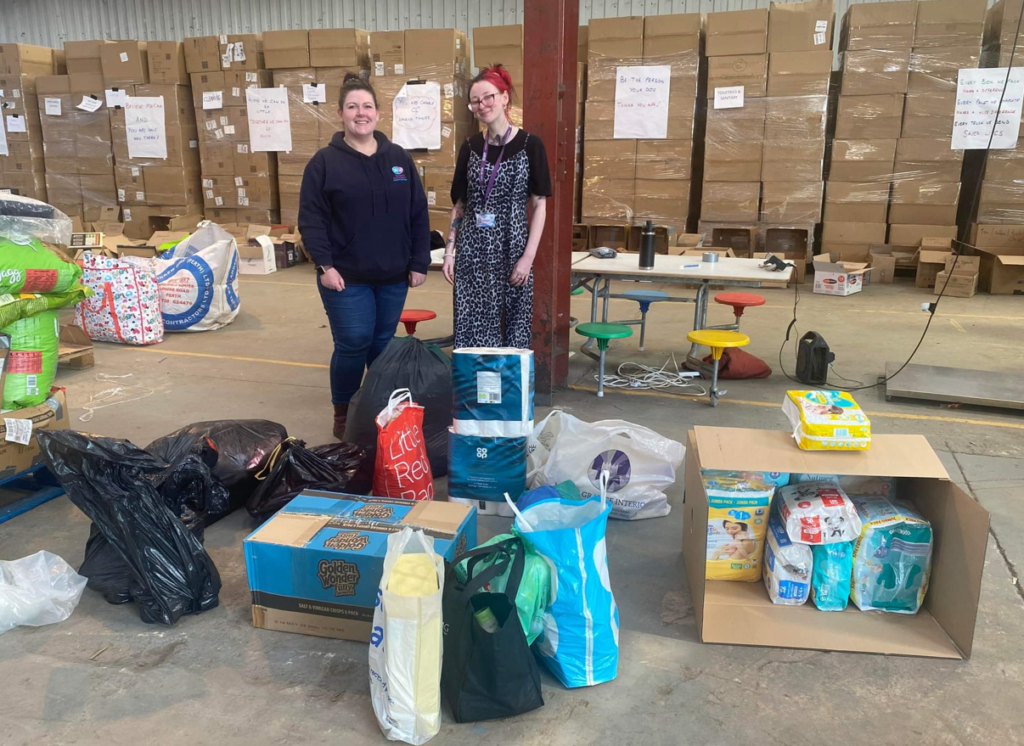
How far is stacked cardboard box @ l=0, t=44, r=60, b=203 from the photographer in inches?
373

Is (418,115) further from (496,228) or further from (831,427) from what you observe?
(831,427)

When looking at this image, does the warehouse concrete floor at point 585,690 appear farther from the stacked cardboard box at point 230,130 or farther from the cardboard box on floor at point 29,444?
the stacked cardboard box at point 230,130

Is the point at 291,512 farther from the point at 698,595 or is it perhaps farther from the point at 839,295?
the point at 839,295

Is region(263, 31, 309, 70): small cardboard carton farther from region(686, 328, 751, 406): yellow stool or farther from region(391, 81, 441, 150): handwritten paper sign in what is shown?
region(686, 328, 751, 406): yellow stool

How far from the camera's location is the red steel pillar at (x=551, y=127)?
3580mm

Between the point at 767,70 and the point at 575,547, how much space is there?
7242 mm

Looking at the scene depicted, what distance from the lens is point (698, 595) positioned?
6.71 feet

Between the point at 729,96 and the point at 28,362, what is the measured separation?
699 cm

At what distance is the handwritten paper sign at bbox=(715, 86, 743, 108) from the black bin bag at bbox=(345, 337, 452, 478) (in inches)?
234

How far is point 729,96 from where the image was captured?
7.71 meters

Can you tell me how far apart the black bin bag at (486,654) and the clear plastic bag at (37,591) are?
1147mm

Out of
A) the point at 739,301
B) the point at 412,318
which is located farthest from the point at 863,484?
the point at 412,318

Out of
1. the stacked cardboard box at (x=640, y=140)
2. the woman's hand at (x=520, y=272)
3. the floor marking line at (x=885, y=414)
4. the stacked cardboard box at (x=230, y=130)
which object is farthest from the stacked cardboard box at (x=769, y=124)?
the woman's hand at (x=520, y=272)

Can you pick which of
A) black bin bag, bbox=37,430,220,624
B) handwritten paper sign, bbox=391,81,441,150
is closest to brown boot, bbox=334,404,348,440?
black bin bag, bbox=37,430,220,624
